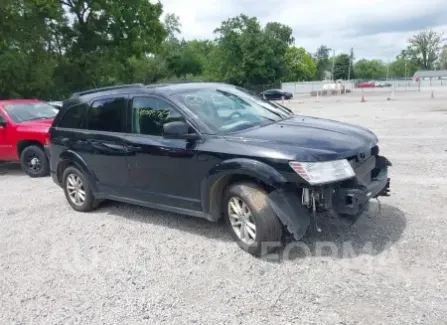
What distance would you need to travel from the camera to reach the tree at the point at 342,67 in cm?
11144

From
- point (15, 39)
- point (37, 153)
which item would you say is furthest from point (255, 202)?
A: point (15, 39)

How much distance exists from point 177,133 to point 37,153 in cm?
560

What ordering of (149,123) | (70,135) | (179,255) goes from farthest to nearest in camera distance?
(70,135) < (149,123) < (179,255)

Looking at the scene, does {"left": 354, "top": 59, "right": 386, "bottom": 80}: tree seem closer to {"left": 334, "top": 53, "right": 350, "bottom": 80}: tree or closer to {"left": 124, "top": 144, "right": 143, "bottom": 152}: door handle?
{"left": 334, "top": 53, "right": 350, "bottom": 80}: tree

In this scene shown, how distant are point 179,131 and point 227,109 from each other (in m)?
0.79

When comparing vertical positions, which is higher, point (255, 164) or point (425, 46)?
point (425, 46)

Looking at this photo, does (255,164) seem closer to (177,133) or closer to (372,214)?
(177,133)

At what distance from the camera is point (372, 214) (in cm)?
526

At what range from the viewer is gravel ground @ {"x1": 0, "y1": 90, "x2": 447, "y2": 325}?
337 cm

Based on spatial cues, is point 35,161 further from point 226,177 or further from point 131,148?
point 226,177

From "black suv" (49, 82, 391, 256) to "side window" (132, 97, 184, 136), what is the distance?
12 millimetres

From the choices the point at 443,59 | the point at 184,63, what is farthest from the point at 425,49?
the point at 184,63

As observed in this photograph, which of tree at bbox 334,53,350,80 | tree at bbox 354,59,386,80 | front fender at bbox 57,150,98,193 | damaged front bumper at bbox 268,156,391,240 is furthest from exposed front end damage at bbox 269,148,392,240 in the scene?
tree at bbox 354,59,386,80

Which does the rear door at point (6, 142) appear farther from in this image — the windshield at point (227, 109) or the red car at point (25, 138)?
the windshield at point (227, 109)
